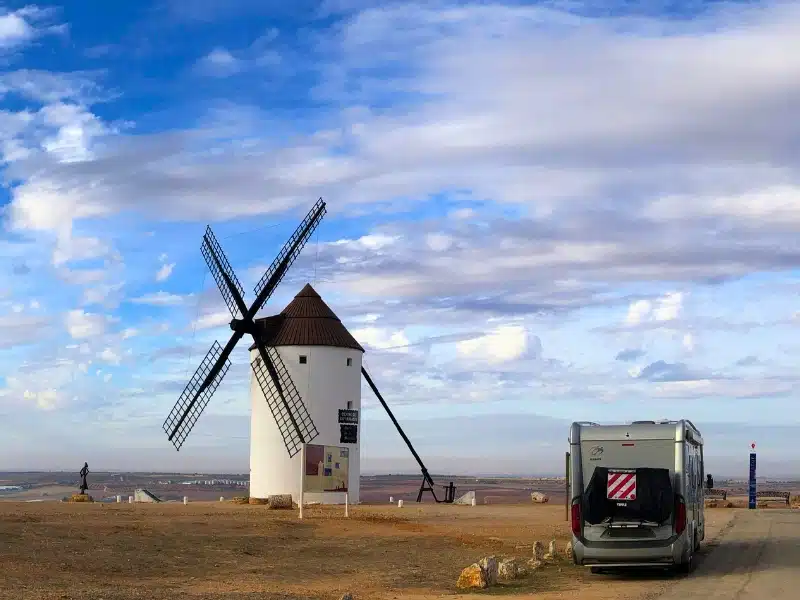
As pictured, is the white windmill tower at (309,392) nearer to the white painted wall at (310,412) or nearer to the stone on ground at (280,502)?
the white painted wall at (310,412)

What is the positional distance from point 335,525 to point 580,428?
14272mm

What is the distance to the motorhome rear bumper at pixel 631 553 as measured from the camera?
2228 centimetres

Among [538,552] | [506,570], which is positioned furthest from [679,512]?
[538,552]

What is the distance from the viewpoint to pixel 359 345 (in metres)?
51.7

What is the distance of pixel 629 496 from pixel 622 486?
25 centimetres

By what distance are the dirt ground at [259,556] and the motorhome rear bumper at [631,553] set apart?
0.44 meters

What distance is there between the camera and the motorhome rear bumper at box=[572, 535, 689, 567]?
877 inches

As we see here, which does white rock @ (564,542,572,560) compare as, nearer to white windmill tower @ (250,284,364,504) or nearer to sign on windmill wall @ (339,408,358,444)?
white windmill tower @ (250,284,364,504)

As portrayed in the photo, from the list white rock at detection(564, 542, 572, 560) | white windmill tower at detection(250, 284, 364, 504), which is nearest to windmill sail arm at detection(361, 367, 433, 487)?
white windmill tower at detection(250, 284, 364, 504)

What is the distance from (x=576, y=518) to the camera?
2272cm

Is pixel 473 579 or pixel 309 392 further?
pixel 309 392

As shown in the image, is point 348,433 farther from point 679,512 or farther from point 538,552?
point 679,512

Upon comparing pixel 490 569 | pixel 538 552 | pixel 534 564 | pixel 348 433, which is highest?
pixel 348 433

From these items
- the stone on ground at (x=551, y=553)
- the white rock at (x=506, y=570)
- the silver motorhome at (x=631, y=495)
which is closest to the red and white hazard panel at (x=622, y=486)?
the silver motorhome at (x=631, y=495)
